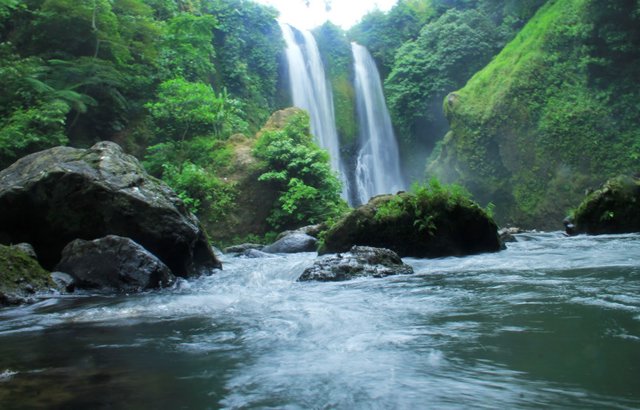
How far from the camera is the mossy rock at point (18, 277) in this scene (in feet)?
18.4

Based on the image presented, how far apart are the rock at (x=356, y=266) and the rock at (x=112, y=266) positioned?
7.03 feet

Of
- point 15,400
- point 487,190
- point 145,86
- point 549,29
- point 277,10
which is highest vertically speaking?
point 277,10

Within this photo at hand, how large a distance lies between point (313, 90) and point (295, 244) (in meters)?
16.0

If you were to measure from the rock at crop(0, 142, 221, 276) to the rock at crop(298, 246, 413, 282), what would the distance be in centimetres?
240

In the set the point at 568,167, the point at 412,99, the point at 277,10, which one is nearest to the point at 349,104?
the point at 412,99

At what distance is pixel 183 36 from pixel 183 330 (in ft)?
56.5

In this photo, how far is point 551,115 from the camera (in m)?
19.5

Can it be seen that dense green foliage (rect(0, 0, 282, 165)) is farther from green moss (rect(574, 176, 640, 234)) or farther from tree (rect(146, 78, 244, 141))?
green moss (rect(574, 176, 640, 234))

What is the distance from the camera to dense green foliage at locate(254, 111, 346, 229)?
52.5 ft

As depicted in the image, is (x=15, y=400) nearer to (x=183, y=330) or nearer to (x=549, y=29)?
(x=183, y=330)

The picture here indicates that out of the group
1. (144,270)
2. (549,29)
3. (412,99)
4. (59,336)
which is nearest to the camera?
(59,336)

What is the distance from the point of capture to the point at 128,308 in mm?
5258

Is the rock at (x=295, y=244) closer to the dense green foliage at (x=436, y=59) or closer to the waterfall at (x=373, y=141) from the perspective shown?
the waterfall at (x=373, y=141)

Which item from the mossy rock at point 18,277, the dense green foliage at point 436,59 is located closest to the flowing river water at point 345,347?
the mossy rock at point 18,277
